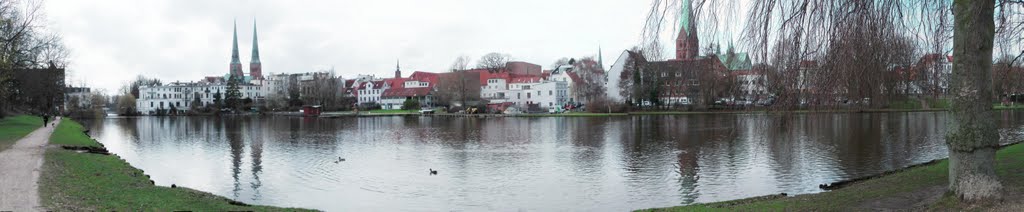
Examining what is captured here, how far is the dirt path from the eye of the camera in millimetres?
10473

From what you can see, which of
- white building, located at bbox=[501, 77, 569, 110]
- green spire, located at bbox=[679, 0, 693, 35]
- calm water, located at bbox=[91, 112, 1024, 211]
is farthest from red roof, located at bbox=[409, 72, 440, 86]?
green spire, located at bbox=[679, 0, 693, 35]

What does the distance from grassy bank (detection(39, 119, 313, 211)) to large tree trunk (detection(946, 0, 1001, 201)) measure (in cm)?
1045

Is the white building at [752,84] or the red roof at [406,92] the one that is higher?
the red roof at [406,92]

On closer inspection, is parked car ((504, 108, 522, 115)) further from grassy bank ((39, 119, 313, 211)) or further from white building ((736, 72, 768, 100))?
white building ((736, 72, 768, 100))

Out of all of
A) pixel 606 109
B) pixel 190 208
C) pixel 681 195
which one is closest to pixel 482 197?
pixel 681 195

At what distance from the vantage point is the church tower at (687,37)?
7.57 meters

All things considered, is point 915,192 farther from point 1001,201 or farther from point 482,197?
point 482,197

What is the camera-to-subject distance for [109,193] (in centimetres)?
1244

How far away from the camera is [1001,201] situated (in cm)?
755

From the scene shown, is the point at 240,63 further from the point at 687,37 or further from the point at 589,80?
the point at 687,37

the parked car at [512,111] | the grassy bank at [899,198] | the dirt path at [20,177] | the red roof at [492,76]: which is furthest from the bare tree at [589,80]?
the grassy bank at [899,198]

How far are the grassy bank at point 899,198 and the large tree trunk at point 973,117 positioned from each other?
273 millimetres

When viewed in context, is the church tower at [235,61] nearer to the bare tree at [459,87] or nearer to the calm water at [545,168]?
the bare tree at [459,87]

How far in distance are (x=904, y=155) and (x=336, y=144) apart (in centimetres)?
2443
